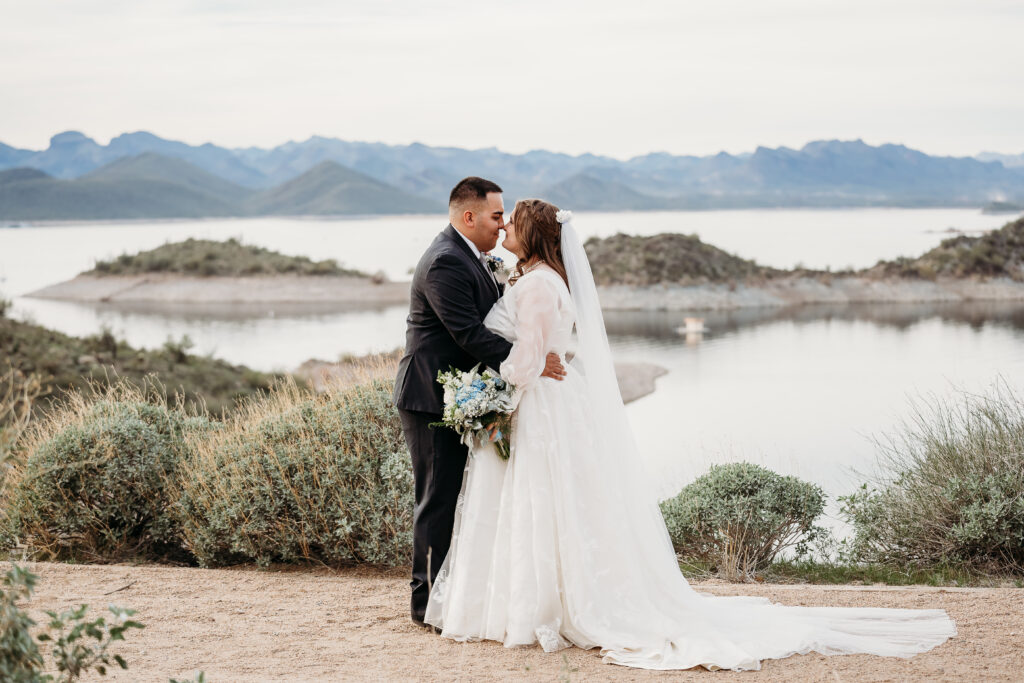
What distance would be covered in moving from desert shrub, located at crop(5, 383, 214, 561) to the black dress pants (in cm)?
343

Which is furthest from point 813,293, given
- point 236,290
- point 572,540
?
point 572,540

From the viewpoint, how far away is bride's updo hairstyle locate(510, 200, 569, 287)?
A: 5234 mm

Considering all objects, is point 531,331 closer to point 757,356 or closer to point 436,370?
point 436,370

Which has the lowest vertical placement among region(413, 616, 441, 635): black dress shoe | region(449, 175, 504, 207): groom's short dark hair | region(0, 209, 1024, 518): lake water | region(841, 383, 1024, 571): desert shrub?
region(0, 209, 1024, 518): lake water

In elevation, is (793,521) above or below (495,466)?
below

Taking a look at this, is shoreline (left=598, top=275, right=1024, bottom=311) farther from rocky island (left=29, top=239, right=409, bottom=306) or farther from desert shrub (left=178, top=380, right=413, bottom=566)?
desert shrub (left=178, top=380, right=413, bottom=566)

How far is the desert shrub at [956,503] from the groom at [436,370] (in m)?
4.00

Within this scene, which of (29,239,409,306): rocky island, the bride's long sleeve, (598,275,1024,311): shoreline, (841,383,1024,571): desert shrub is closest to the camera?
the bride's long sleeve

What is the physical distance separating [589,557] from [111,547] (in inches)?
192

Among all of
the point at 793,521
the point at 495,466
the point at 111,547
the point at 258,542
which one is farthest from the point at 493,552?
the point at 111,547

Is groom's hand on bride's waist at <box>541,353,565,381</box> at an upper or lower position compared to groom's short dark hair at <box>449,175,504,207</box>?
lower

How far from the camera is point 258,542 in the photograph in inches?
292

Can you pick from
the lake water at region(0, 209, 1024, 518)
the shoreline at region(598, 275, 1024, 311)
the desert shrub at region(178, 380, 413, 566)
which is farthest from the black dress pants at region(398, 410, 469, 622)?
the shoreline at region(598, 275, 1024, 311)

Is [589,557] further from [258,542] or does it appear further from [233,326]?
[233,326]
